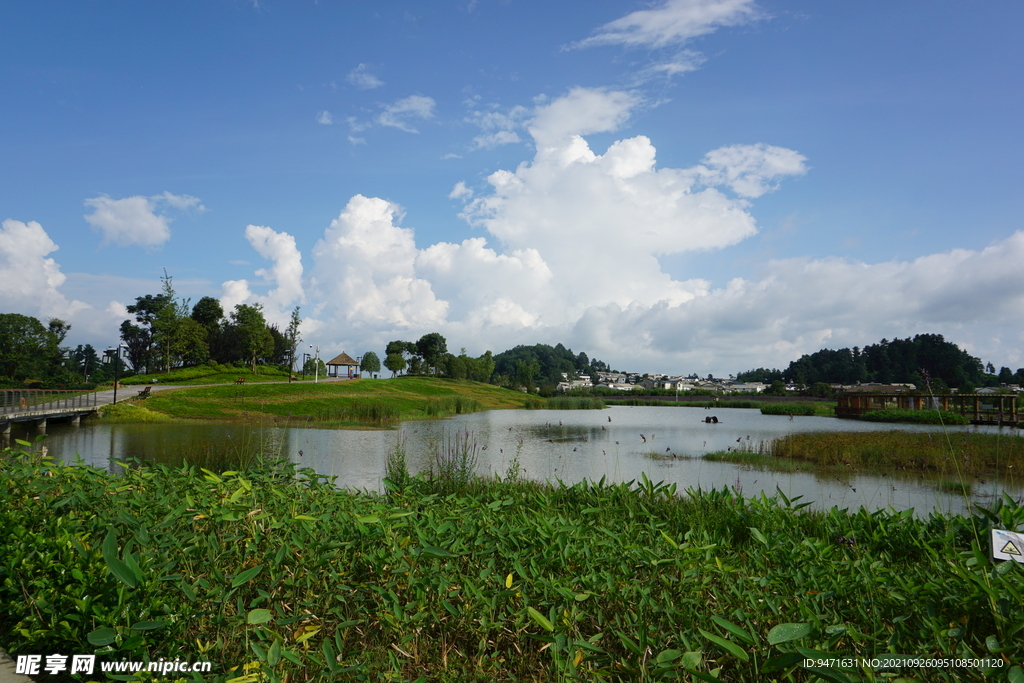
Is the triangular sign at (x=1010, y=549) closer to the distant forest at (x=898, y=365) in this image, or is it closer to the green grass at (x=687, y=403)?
the distant forest at (x=898, y=365)

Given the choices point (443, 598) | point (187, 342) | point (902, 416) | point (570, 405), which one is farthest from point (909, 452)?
point (187, 342)

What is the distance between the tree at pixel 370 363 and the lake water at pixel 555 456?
157 ft

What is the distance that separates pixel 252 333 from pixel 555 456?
45.4m

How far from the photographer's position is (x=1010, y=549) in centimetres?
233

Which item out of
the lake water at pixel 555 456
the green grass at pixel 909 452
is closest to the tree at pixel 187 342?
the lake water at pixel 555 456

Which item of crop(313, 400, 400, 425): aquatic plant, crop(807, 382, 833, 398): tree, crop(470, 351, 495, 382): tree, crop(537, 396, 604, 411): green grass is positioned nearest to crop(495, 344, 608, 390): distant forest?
crop(470, 351, 495, 382): tree

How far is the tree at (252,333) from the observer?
165ft

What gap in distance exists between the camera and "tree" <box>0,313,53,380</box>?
39.7 meters

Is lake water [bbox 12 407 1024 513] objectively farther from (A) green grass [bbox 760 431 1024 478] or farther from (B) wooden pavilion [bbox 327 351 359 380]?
(B) wooden pavilion [bbox 327 351 359 380]

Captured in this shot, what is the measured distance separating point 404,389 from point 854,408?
33.6 metres

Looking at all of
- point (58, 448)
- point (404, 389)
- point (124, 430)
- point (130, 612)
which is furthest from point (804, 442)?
point (404, 389)

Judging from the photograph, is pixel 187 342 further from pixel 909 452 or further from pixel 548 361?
pixel 548 361

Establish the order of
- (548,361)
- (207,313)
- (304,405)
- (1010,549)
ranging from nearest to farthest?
(1010,549) < (304,405) < (207,313) < (548,361)

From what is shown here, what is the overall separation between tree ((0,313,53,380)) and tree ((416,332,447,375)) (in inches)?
1386
